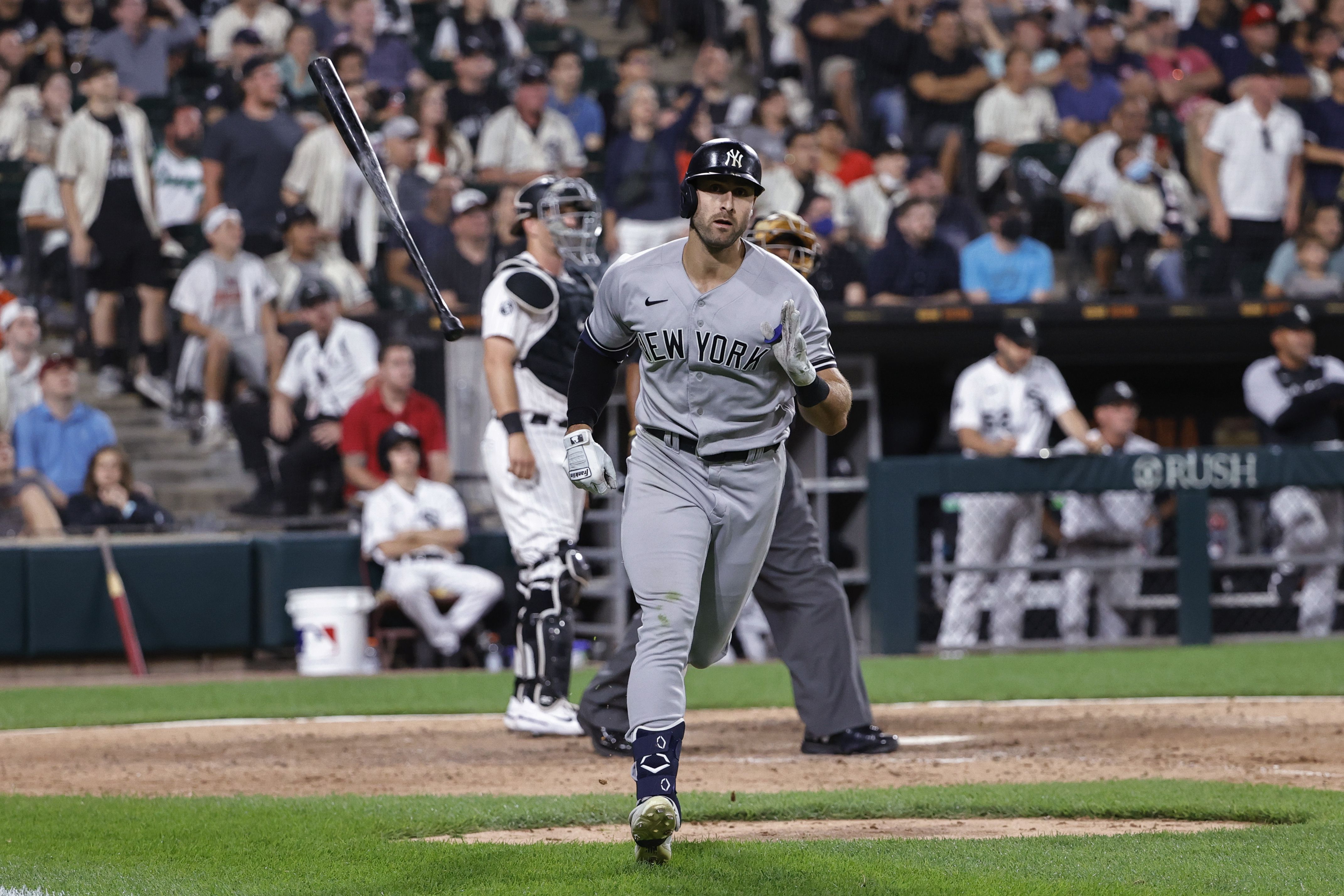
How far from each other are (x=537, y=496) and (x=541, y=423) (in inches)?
12.3

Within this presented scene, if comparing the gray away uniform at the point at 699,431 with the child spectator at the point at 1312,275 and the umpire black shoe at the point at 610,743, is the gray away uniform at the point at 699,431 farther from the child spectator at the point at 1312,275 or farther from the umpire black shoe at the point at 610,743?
the child spectator at the point at 1312,275

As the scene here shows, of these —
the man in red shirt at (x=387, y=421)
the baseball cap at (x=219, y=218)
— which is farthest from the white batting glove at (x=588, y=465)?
the baseball cap at (x=219, y=218)

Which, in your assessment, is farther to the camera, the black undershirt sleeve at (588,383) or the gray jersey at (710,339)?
the black undershirt sleeve at (588,383)

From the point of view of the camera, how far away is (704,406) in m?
4.50

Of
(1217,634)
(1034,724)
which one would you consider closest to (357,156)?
(1034,724)

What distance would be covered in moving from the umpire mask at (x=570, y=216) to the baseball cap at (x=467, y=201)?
5097 mm

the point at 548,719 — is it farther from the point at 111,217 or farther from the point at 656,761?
the point at 111,217

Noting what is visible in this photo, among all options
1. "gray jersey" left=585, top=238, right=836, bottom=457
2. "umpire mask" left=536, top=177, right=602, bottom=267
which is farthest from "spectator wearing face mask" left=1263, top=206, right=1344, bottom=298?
"gray jersey" left=585, top=238, right=836, bottom=457

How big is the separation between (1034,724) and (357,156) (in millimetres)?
3776

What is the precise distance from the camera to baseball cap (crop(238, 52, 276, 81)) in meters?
12.8

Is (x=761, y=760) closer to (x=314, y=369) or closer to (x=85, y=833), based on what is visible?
(x=85, y=833)

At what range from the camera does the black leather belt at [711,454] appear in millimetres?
4492

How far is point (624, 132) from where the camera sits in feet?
44.9

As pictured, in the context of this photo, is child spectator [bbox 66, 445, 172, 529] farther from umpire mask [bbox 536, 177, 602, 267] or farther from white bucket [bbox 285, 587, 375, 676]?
umpire mask [bbox 536, 177, 602, 267]
